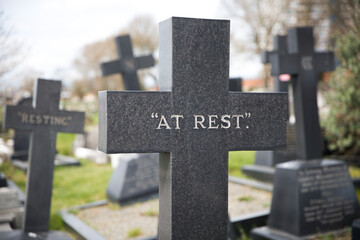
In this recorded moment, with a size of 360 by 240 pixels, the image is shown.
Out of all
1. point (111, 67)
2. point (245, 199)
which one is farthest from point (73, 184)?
point (245, 199)

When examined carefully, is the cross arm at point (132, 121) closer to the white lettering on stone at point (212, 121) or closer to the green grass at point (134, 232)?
the white lettering on stone at point (212, 121)

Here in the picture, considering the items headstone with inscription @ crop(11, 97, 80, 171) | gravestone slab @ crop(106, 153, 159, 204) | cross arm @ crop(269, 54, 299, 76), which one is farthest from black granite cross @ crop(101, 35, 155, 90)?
headstone with inscription @ crop(11, 97, 80, 171)

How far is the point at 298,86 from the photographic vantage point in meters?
5.38

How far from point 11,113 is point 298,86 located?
149 inches

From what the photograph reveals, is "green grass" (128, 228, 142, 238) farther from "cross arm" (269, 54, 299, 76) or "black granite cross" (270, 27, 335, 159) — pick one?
"cross arm" (269, 54, 299, 76)

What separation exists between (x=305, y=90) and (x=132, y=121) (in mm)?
3595

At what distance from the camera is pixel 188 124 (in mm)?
2621

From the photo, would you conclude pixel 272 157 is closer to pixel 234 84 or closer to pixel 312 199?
pixel 234 84

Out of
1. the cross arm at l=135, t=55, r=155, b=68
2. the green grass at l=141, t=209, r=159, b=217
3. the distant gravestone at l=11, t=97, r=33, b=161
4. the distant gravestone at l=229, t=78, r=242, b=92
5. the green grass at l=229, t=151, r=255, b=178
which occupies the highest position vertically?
the cross arm at l=135, t=55, r=155, b=68

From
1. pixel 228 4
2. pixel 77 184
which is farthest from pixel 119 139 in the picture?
pixel 228 4

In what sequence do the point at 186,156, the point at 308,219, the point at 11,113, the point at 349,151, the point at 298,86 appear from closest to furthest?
1. the point at 186,156
2. the point at 11,113
3. the point at 308,219
4. the point at 298,86
5. the point at 349,151

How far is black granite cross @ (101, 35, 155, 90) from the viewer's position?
806 cm

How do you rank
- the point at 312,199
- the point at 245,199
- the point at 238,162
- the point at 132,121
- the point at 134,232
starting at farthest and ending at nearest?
1. the point at 238,162
2. the point at 245,199
3. the point at 134,232
4. the point at 312,199
5. the point at 132,121

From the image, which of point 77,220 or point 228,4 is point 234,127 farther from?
point 228,4
